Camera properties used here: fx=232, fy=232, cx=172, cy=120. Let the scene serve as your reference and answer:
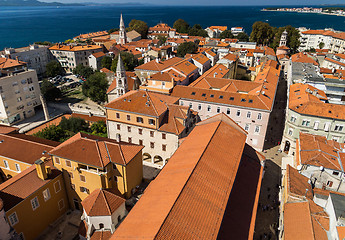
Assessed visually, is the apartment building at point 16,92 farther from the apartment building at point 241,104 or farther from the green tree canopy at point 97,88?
the apartment building at point 241,104

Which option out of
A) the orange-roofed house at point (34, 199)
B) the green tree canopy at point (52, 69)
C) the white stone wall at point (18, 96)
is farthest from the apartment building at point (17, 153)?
the green tree canopy at point (52, 69)

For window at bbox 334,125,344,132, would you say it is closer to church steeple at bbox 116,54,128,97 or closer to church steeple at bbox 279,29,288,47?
church steeple at bbox 116,54,128,97

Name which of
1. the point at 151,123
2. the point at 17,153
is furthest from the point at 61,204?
the point at 151,123

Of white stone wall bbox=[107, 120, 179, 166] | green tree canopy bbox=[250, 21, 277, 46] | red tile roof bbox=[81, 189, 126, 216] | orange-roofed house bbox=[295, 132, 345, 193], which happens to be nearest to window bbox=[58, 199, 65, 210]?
red tile roof bbox=[81, 189, 126, 216]

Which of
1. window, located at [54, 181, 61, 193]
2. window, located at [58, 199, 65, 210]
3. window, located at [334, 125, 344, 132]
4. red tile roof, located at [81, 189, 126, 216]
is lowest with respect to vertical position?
window, located at [58, 199, 65, 210]

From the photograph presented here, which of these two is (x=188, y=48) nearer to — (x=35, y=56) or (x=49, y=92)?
(x=49, y=92)
